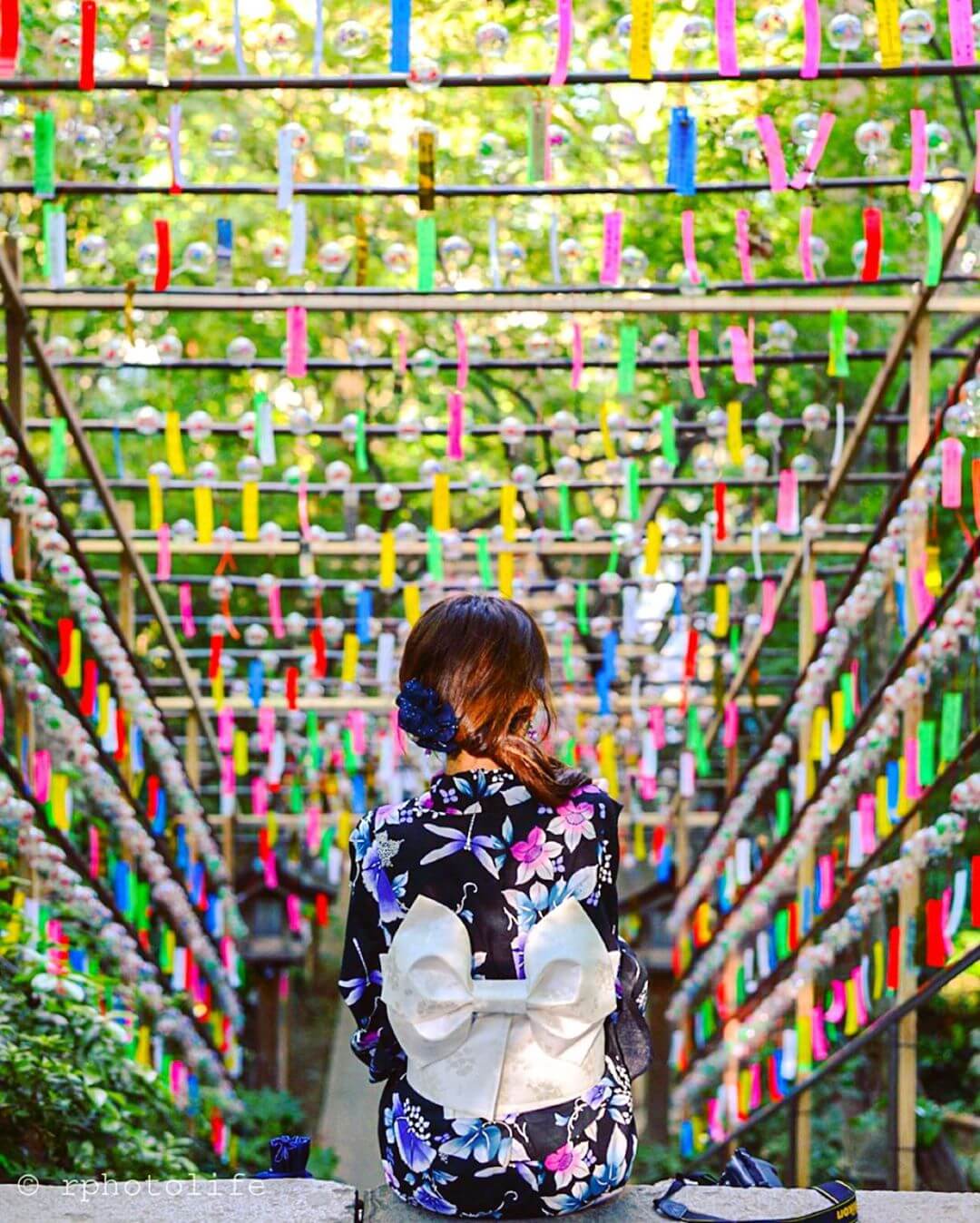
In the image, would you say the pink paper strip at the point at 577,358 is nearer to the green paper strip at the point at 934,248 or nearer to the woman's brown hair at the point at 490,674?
the green paper strip at the point at 934,248

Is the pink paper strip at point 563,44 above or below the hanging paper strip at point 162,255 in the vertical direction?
above

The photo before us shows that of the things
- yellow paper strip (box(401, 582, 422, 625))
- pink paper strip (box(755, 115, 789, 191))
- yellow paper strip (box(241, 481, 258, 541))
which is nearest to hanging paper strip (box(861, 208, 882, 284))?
pink paper strip (box(755, 115, 789, 191))

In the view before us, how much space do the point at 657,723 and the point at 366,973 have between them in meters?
7.82

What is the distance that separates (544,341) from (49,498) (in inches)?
69.7

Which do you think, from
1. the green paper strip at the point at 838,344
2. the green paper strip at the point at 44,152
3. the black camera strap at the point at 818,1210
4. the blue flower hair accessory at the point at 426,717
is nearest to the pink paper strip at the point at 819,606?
the green paper strip at the point at 838,344

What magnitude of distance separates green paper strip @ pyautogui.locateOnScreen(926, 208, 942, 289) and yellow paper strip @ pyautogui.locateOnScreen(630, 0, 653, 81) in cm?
125

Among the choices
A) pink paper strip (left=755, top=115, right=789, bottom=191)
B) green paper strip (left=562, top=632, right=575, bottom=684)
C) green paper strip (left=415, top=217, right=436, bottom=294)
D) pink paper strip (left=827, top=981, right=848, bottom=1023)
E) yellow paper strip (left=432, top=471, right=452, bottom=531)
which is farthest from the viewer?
green paper strip (left=562, top=632, right=575, bottom=684)

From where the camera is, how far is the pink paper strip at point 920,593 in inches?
213

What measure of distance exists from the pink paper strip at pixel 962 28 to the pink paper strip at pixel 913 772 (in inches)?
92.5

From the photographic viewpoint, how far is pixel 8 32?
3539mm

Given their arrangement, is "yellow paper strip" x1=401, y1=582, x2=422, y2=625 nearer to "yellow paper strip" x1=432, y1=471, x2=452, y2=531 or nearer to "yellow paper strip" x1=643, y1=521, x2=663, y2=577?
"yellow paper strip" x1=643, y1=521, x2=663, y2=577

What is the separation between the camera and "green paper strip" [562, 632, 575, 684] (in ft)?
28.3

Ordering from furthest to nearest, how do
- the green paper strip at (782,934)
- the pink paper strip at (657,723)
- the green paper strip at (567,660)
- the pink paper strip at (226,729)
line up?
1. the pink paper strip at (657,723)
2. the pink paper strip at (226,729)
3. the green paper strip at (567,660)
4. the green paper strip at (782,934)

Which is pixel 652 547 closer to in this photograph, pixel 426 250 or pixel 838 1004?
pixel 838 1004
